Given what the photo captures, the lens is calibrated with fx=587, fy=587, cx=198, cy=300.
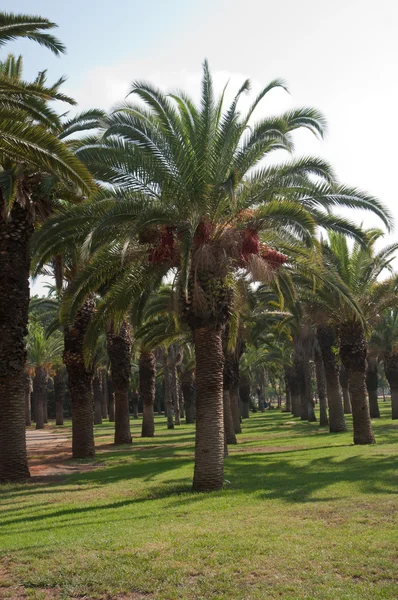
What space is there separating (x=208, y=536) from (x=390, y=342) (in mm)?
32441

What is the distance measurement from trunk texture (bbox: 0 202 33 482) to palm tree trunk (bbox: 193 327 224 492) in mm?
5179

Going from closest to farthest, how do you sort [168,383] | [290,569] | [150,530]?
1. [290,569]
2. [150,530]
3. [168,383]

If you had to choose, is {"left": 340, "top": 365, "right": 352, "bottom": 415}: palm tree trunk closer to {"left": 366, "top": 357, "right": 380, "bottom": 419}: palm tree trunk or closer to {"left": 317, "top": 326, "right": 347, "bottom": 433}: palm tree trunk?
{"left": 366, "top": 357, "right": 380, "bottom": 419}: palm tree trunk

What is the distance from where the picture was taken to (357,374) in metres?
22.2

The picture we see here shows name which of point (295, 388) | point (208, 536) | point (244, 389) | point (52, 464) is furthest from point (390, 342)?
point (208, 536)

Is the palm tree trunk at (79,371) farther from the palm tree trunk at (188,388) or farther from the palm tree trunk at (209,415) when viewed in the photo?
the palm tree trunk at (188,388)

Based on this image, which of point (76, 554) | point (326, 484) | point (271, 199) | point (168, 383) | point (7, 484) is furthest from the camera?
point (168, 383)

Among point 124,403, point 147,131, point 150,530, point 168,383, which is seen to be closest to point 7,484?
point 150,530

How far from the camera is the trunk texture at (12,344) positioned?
15375 mm

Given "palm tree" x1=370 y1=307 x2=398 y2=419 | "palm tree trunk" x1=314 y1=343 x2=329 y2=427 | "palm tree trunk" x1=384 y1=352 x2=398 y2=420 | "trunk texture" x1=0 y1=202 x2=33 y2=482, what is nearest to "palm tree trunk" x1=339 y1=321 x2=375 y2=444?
"trunk texture" x1=0 y1=202 x2=33 y2=482

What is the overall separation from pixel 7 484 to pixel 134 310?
661 centimetres

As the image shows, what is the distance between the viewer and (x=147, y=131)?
1341cm

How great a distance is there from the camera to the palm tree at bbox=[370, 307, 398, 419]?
38.2 m

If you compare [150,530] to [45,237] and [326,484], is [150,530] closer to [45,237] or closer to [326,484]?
[326,484]
